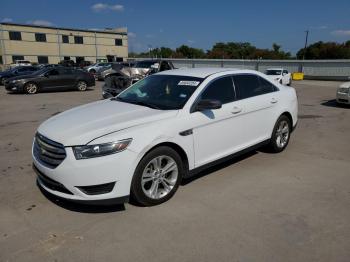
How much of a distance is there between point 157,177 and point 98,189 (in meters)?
0.74

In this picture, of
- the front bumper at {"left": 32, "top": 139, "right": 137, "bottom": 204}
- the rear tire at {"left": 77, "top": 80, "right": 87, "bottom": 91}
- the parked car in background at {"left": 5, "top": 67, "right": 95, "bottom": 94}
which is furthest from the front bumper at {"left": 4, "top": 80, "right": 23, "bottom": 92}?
the front bumper at {"left": 32, "top": 139, "right": 137, "bottom": 204}

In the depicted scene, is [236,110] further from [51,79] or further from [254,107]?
[51,79]

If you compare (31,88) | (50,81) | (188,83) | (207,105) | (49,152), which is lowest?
(31,88)

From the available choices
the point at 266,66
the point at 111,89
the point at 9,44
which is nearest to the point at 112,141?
the point at 111,89

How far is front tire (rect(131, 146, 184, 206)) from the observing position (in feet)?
12.0

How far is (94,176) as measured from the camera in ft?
11.2

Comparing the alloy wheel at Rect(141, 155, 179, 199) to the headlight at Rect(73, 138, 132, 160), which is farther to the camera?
the alloy wheel at Rect(141, 155, 179, 199)

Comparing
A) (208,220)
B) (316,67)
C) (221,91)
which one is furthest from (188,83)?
(316,67)

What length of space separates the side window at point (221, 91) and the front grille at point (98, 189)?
1.81 meters

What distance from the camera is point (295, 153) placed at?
6.08 metres

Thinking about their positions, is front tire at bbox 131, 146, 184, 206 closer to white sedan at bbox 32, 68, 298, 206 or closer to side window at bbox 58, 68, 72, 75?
white sedan at bbox 32, 68, 298, 206

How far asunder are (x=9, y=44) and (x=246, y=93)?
64991 millimetres

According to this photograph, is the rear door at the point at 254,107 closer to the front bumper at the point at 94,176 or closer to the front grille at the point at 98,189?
the front bumper at the point at 94,176

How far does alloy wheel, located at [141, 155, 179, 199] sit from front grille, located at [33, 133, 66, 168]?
95 centimetres
